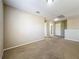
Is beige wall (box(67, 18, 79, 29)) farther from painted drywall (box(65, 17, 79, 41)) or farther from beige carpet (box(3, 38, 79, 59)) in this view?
beige carpet (box(3, 38, 79, 59))

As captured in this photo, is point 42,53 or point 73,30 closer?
point 42,53

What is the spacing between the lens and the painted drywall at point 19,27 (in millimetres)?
3510

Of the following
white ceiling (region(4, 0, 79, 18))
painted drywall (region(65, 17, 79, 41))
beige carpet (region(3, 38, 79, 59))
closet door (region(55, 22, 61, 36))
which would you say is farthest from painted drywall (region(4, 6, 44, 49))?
closet door (region(55, 22, 61, 36))

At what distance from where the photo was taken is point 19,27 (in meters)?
4.11

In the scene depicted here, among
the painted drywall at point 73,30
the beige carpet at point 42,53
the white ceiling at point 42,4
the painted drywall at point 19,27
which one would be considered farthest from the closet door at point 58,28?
the beige carpet at point 42,53

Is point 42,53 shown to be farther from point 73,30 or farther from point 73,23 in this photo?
point 73,23

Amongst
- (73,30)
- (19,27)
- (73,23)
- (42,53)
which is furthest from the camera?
(73,23)

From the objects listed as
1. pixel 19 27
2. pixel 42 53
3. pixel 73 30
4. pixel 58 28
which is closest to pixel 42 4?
pixel 19 27

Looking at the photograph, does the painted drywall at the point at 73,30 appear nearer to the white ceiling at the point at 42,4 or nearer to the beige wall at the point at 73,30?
the beige wall at the point at 73,30

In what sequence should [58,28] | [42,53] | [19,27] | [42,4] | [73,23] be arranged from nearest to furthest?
[42,53], [42,4], [19,27], [73,23], [58,28]

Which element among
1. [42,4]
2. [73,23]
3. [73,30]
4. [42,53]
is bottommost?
[42,53]

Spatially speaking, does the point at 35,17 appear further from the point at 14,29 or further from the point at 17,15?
the point at 14,29

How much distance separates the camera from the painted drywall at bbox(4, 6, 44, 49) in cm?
351

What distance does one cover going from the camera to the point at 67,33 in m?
6.64
